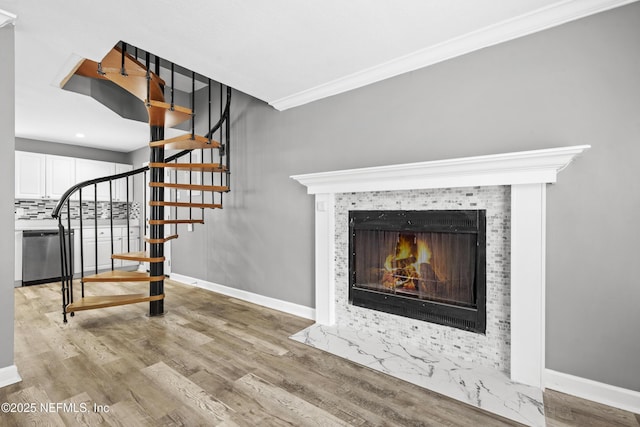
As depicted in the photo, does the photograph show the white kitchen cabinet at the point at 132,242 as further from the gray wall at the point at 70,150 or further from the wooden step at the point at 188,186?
the wooden step at the point at 188,186

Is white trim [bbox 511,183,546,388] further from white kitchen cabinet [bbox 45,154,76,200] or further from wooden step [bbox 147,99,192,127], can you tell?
white kitchen cabinet [bbox 45,154,76,200]

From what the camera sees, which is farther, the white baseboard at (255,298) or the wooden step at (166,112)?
the white baseboard at (255,298)

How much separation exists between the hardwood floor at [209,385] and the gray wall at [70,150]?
396 centimetres

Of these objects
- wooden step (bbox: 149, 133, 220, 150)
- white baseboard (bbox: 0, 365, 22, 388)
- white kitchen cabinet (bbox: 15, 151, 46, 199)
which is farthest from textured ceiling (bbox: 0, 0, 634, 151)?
white kitchen cabinet (bbox: 15, 151, 46, 199)

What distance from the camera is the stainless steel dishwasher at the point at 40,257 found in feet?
15.4

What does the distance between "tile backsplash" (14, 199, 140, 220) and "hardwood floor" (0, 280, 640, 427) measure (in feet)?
11.1

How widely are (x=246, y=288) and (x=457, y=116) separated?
9.76ft

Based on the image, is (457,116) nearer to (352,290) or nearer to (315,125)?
(315,125)

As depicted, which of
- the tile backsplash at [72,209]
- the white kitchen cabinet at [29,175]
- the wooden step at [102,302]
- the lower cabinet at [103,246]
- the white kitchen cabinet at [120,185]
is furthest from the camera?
the white kitchen cabinet at [120,185]

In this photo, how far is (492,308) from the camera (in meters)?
2.16

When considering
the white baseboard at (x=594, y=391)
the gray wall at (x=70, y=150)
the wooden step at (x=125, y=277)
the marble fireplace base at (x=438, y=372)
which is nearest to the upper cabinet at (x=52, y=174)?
the gray wall at (x=70, y=150)

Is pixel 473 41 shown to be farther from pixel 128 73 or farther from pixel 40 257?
pixel 40 257

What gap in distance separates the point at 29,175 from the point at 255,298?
181 inches

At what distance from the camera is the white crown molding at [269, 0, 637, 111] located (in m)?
1.83
